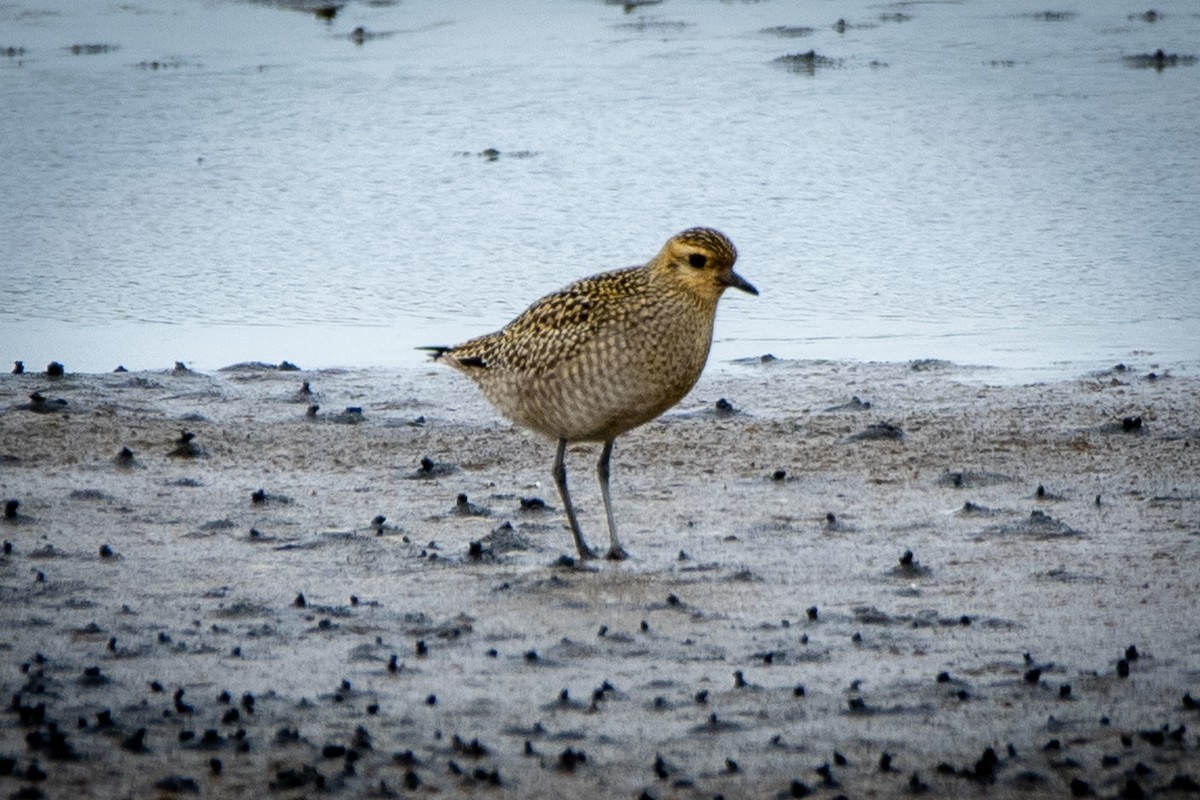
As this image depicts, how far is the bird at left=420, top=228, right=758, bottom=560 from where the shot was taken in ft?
24.1

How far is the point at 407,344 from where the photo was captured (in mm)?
10898

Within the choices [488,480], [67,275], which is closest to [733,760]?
[488,480]

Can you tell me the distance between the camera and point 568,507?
734cm

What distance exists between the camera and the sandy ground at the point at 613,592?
16.2 feet

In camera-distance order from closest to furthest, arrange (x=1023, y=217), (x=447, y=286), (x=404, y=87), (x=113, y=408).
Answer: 1. (x=113, y=408)
2. (x=447, y=286)
3. (x=1023, y=217)
4. (x=404, y=87)

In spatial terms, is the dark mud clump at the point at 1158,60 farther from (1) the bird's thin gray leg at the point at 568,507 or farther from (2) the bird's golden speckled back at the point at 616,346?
(1) the bird's thin gray leg at the point at 568,507

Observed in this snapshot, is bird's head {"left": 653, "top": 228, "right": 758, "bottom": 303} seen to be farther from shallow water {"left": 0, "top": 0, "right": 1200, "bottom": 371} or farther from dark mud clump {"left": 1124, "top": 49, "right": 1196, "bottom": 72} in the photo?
dark mud clump {"left": 1124, "top": 49, "right": 1196, "bottom": 72}

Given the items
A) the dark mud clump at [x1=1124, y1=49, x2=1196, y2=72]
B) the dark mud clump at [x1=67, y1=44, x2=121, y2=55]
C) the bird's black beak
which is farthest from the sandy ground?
the dark mud clump at [x1=67, y1=44, x2=121, y2=55]

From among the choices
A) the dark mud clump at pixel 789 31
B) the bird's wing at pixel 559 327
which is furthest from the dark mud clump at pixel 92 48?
the bird's wing at pixel 559 327

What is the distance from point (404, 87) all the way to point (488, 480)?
9750 mm

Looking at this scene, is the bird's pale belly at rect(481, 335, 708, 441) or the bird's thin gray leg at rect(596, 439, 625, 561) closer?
the bird's thin gray leg at rect(596, 439, 625, 561)

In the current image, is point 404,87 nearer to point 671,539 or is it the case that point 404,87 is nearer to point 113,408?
point 113,408

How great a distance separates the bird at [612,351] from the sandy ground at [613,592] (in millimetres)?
477

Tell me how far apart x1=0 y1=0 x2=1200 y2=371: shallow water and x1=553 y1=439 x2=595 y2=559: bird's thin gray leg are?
3.19 metres
